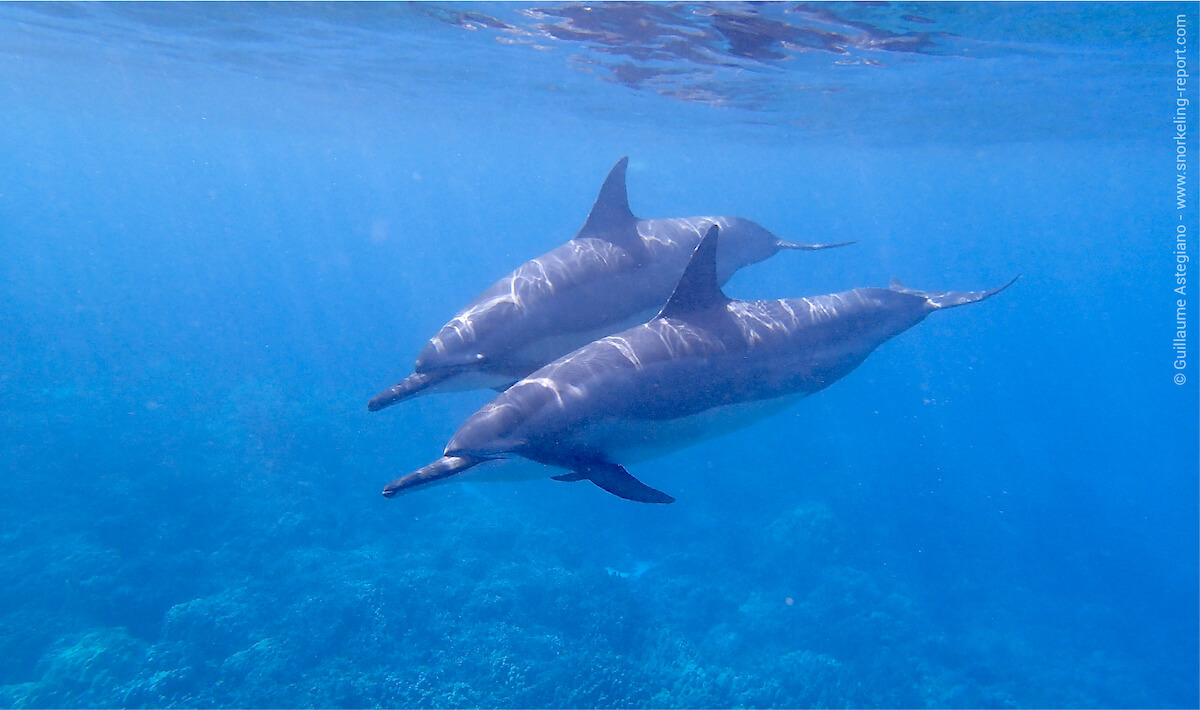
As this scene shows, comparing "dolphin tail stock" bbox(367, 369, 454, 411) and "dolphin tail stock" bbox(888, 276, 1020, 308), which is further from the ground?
"dolphin tail stock" bbox(888, 276, 1020, 308)

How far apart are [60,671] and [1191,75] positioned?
1156 inches

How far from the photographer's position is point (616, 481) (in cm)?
427

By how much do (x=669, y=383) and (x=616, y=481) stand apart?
2.99 feet

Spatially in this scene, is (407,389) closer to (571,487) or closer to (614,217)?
(614,217)

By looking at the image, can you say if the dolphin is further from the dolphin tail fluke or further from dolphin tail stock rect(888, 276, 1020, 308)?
dolphin tail stock rect(888, 276, 1020, 308)

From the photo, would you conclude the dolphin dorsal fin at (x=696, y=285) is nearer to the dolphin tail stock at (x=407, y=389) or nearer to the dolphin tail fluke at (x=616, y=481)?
the dolphin tail fluke at (x=616, y=481)

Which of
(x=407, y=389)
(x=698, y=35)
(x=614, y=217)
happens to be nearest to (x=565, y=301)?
(x=614, y=217)

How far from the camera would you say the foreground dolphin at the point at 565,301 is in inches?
207

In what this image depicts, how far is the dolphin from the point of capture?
13.5 feet

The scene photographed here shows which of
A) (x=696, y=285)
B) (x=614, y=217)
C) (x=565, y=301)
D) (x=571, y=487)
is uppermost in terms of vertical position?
(x=614, y=217)

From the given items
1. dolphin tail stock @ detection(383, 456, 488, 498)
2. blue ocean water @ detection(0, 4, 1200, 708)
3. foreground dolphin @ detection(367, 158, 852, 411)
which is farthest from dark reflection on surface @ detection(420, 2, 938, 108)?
dolphin tail stock @ detection(383, 456, 488, 498)

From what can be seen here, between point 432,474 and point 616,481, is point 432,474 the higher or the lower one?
the higher one

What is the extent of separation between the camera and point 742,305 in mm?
5848

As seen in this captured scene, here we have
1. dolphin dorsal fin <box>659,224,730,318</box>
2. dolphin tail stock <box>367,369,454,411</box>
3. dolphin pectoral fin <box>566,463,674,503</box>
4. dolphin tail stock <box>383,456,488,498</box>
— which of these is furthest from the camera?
dolphin dorsal fin <box>659,224,730,318</box>
